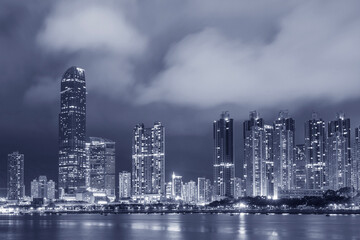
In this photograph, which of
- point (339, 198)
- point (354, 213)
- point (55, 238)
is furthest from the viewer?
point (339, 198)

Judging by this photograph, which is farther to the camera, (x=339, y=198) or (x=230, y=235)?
(x=339, y=198)

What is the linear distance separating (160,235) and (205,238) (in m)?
8.93

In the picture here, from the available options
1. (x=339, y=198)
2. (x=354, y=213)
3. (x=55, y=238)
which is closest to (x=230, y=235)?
(x=55, y=238)

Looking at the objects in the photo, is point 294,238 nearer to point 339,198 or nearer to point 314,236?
point 314,236

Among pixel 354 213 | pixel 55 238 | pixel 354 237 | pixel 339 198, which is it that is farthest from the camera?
pixel 339 198

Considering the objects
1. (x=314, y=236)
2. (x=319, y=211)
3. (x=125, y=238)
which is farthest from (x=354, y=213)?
(x=125, y=238)

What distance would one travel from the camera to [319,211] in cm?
19362

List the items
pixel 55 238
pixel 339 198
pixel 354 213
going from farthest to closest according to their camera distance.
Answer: pixel 339 198
pixel 354 213
pixel 55 238

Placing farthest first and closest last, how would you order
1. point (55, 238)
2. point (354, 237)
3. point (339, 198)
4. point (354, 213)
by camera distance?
point (339, 198), point (354, 213), point (55, 238), point (354, 237)

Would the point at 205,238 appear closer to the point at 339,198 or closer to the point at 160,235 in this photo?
the point at 160,235

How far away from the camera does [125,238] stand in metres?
85.7

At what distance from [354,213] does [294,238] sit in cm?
10792

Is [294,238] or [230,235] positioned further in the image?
[230,235]

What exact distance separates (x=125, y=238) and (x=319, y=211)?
395 feet
